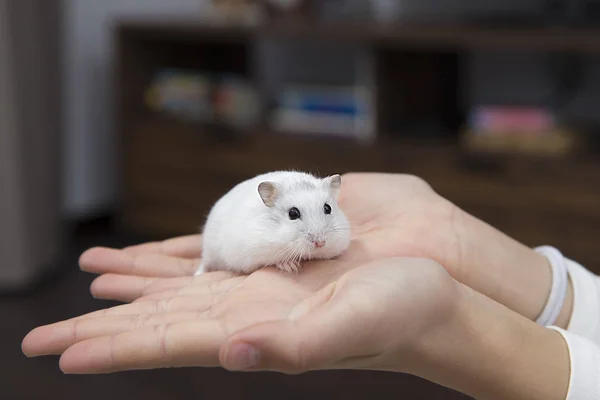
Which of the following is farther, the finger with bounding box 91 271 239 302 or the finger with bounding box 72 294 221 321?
the finger with bounding box 91 271 239 302

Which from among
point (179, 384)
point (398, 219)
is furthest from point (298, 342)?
point (179, 384)

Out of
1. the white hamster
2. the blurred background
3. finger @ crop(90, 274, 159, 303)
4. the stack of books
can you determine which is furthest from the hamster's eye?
the stack of books

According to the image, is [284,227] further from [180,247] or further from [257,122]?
[257,122]

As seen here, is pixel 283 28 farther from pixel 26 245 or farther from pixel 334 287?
pixel 334 287

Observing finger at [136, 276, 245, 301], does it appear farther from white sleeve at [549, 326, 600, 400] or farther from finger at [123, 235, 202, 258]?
white sleeve at [549, 326, 600, 400]

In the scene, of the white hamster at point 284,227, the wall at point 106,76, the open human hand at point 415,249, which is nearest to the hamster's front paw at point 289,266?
the white hamster at point 284,227

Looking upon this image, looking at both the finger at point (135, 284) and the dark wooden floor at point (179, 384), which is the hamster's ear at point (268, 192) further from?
the dark wooden floor at point (179, 384)

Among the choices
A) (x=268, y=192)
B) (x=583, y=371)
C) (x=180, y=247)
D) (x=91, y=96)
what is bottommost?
(x=583, y=371)
